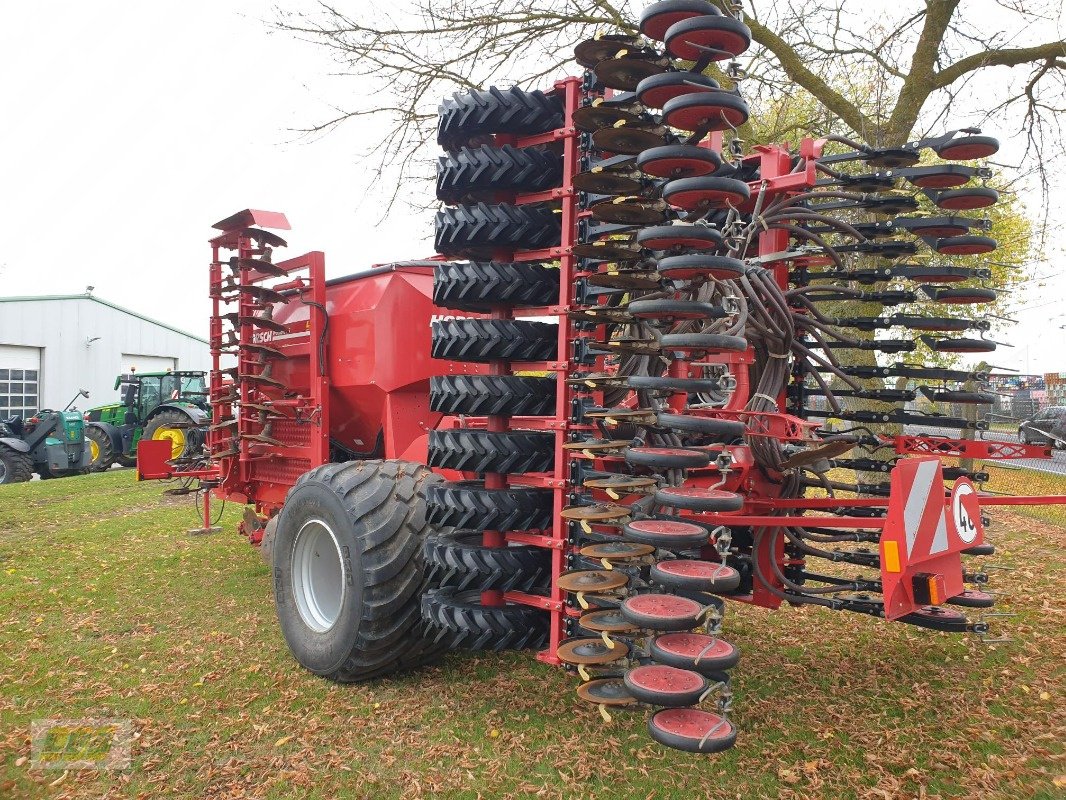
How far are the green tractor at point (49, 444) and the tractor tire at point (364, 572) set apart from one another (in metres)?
14.8

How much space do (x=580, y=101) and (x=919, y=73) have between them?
8247mm

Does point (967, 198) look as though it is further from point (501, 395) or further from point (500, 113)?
point (501, 395)

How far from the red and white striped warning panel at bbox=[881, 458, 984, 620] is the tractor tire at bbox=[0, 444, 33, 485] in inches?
686

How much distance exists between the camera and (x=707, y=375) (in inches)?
152

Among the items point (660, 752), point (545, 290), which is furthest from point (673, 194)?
point (660, 752)

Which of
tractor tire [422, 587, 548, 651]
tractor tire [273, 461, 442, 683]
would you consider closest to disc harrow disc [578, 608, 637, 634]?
tractor tire [422, 587, 548, 651]

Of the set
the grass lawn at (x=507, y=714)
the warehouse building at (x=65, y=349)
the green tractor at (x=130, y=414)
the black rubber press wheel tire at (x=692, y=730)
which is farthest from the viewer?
the warehouse building at (x=65, y=349)

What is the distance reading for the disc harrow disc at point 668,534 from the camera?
2.93 m

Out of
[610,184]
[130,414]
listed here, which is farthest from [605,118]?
[130,414]

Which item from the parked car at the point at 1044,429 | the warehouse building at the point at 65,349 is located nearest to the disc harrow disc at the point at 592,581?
the parked car at the point at 1044,429

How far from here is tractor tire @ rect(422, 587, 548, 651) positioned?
11.6 ft

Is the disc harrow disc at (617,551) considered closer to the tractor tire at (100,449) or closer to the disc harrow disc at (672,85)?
the disc harrow disc at (672,85)

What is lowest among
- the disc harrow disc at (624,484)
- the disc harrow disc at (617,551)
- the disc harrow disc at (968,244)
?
the disc harrow disc at (617,551)

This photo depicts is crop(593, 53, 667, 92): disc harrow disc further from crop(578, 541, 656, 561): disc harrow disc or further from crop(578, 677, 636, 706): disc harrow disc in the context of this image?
crop(578, 677, 636, 706): disc harrow disc
